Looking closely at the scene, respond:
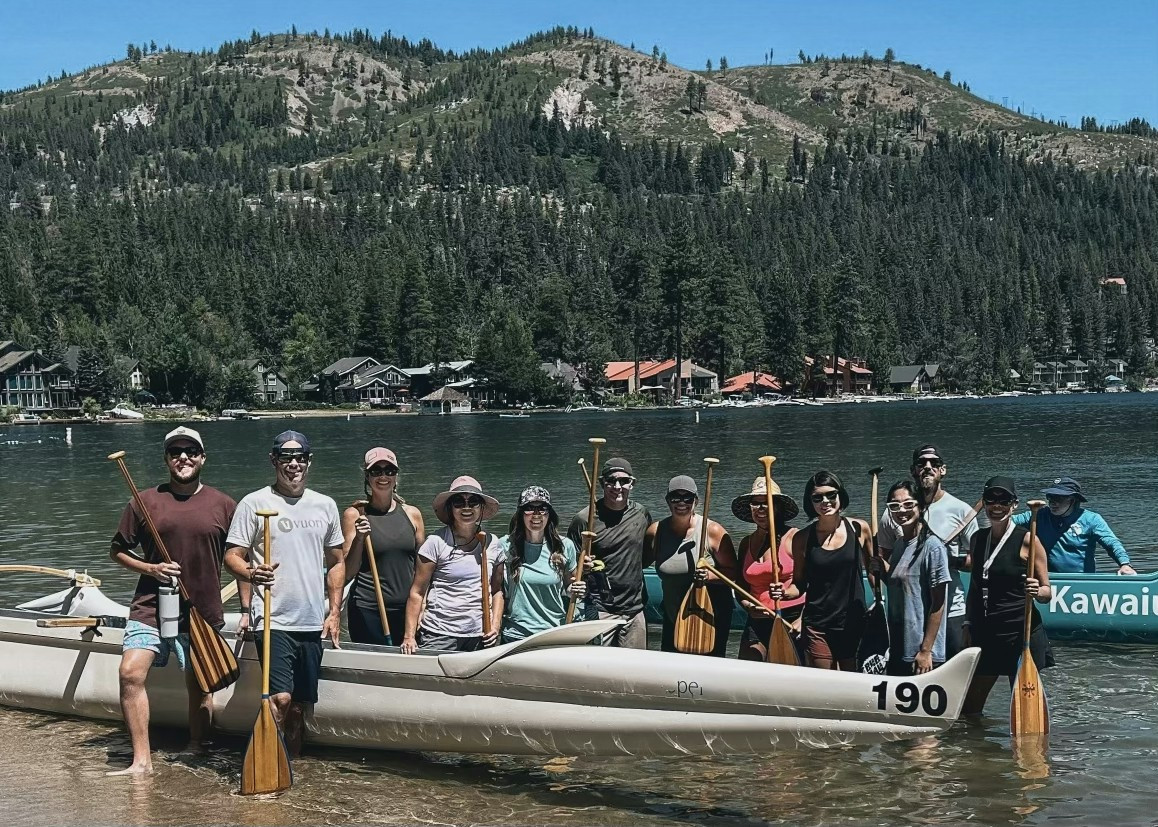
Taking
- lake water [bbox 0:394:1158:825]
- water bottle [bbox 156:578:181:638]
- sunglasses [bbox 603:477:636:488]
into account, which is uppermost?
sunglasses [bbox 603:477:636:488]

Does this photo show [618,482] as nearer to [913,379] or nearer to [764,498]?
[764,498]

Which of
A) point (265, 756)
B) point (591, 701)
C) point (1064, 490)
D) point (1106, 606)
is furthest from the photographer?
point (1106, 606)

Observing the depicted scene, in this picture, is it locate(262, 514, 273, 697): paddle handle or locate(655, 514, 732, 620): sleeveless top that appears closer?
Result: locate(262, 514, 273, 697): paddle handle

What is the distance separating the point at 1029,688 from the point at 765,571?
7.03 ft

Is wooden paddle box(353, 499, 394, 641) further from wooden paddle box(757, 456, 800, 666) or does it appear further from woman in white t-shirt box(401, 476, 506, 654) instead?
wooden paddle box(757, 456, 800, 666)

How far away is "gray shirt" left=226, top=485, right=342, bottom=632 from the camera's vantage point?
7547mm

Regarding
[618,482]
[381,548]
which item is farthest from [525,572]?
[381,548]

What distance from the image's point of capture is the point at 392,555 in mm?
8805

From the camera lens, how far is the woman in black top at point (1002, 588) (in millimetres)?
8484

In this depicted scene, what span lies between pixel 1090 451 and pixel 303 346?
111 metres

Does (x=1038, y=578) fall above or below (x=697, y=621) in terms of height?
above

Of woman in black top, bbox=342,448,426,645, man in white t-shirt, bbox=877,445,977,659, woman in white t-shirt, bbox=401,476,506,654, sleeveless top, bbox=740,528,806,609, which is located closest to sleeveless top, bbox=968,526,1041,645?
man in white t-shirt, bbox=877,445,977,659

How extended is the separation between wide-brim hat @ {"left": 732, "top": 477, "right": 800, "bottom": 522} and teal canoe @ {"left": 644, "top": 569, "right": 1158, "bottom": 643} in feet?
16.2

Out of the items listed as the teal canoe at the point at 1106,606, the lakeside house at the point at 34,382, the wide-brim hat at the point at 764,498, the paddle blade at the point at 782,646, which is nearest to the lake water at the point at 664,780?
the teal canoe at the point at 1106,606
